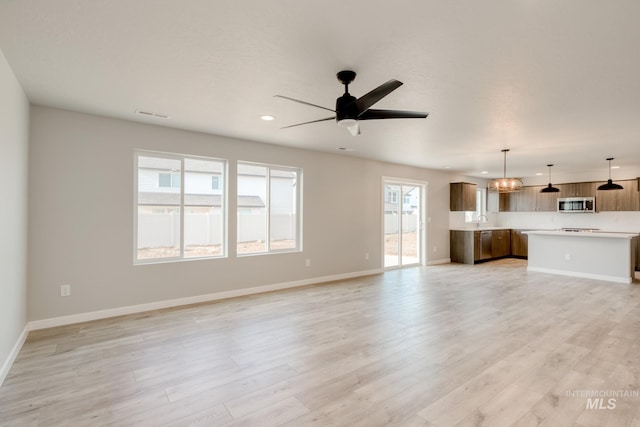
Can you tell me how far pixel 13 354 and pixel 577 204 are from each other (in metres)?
11.3

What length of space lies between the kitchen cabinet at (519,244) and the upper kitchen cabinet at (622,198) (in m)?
1.89

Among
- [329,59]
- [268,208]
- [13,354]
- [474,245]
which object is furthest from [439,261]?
[13,354]

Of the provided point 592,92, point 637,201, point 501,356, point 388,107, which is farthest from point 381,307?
point 637,201

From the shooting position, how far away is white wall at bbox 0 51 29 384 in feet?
8.41

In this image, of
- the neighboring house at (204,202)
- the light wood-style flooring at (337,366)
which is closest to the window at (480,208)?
the light wood-style flooring at (337,366)

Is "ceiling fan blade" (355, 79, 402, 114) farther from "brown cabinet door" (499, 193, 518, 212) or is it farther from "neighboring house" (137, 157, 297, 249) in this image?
"brown cabinet door" (499, 193, 518, 212)

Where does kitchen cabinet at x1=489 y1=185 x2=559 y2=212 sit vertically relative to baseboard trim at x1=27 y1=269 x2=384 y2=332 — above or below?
above

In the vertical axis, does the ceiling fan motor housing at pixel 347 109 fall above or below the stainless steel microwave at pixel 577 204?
above

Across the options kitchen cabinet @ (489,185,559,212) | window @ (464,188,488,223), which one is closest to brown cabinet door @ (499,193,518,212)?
kitchen cabinet @ (489,185,559,212)

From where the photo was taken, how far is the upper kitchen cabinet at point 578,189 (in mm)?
8438

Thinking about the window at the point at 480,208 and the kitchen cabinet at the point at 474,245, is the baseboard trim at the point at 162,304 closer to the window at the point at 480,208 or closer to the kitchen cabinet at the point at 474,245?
the kitchen cabinet at the point at 474,245

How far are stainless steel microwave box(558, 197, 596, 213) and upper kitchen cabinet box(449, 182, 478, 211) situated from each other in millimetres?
2480

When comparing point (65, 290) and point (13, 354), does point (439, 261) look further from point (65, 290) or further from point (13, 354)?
point (13, 354)

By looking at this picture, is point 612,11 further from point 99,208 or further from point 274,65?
point 99,208
